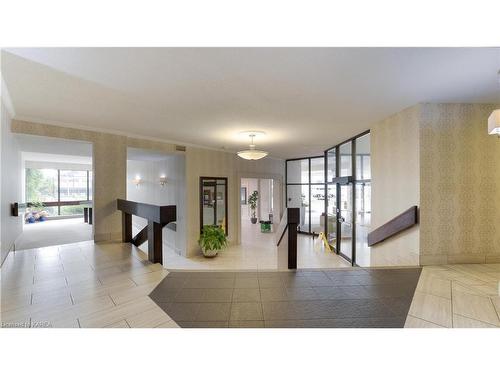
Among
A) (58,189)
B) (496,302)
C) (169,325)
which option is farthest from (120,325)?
(58,189)

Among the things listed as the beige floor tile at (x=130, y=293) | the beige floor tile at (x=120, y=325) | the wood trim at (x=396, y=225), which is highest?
the wood trim at (x=396, y=225)

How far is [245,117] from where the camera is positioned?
3658 mm

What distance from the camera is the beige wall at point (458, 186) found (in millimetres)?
3094

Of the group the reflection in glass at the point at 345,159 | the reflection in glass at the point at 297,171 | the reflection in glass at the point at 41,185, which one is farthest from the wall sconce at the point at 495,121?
the reflection in glass at the point at 41,185

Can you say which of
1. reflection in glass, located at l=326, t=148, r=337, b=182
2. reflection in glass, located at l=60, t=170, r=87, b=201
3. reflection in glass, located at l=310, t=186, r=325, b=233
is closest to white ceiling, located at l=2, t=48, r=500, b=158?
reflection in glass, located at l=326, t=148, r=337, b=182

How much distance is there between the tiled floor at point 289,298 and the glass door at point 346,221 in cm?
276

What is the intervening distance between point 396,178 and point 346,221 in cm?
241

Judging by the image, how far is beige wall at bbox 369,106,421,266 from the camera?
3.21m

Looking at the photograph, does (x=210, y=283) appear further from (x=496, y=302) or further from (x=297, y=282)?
(x=496, y=302)

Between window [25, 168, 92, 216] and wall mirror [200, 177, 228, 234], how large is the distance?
22.6 ft

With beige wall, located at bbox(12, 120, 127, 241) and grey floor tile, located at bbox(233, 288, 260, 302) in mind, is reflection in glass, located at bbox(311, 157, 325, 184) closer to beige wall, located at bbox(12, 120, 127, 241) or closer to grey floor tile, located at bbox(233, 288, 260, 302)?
beige wall, located at bbox(12, 120, 127, 241)

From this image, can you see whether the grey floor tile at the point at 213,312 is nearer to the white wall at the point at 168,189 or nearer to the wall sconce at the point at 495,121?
the wall sconce at the point at 495,121
